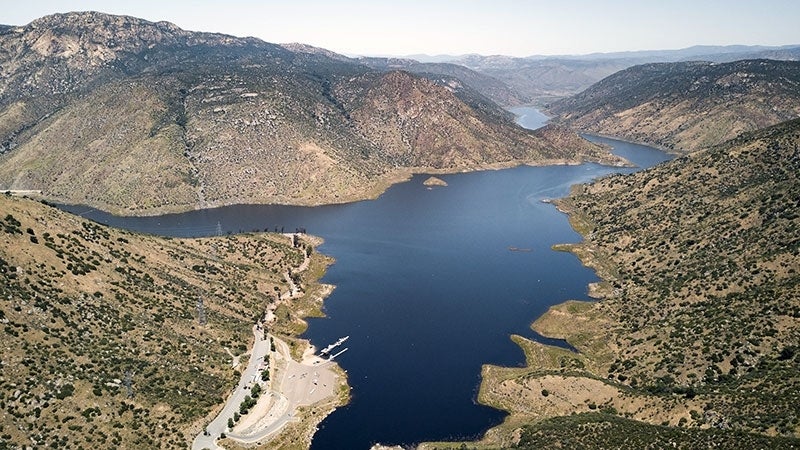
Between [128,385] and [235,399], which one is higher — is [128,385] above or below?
above

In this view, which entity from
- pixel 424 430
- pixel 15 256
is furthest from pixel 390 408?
pixel 15 256

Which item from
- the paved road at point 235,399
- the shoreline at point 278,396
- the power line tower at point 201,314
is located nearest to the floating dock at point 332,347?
the shoreline at point 278,396

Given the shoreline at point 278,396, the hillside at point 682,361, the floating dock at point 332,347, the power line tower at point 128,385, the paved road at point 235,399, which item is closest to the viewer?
the hillside at point 682,361

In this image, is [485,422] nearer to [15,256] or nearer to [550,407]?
[550,407]

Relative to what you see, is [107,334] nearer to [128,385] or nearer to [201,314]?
[128,385]

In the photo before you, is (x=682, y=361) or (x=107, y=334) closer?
(x=107, y=334)

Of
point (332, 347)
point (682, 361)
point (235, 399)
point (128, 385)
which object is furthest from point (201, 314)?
point (682, 361)

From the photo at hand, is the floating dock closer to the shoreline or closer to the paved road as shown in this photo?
the shoreline

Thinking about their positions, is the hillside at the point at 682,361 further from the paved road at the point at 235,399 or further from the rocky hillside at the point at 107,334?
the rocky hillside at the point at 107,334
